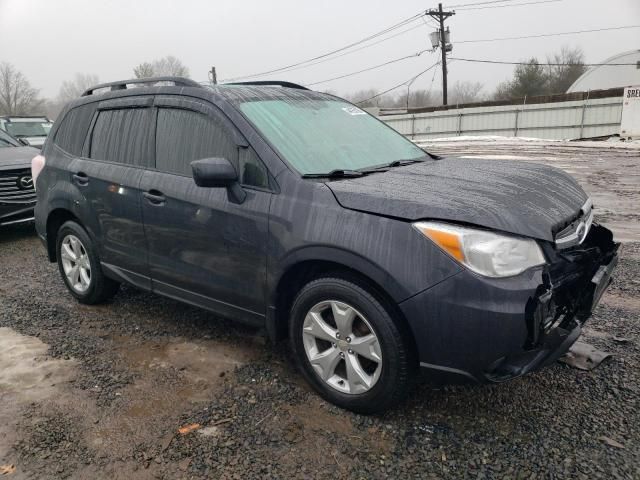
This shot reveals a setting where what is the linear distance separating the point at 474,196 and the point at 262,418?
5.36 ft

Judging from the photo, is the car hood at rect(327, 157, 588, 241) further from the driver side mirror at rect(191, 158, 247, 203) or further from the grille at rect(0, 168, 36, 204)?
the grille at rect(0, 168, 36, 204)

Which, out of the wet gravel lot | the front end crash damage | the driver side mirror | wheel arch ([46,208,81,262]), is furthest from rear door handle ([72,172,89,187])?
the front end crash damage

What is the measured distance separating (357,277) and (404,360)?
1.55ft

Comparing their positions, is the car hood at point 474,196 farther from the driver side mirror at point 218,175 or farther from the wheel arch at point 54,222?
the wheel arch at point 54,222

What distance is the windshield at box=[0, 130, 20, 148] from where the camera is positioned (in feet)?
27.6

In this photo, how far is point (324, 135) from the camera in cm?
337

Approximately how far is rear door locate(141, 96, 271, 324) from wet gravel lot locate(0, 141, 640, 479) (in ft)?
1.53

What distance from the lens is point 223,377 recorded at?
3258 mm

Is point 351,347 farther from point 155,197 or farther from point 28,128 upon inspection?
point 28,128

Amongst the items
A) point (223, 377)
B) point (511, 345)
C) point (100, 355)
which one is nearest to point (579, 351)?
point (511, 345)

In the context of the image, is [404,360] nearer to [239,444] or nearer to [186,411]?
[239,444]

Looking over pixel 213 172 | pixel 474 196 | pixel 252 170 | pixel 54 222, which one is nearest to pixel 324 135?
pixel 252 170

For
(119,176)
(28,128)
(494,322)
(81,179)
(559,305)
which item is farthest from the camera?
(28,128)

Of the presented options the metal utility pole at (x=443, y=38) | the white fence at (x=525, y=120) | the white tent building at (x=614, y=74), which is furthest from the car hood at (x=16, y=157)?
the white tent building at (x=614, y=74)
